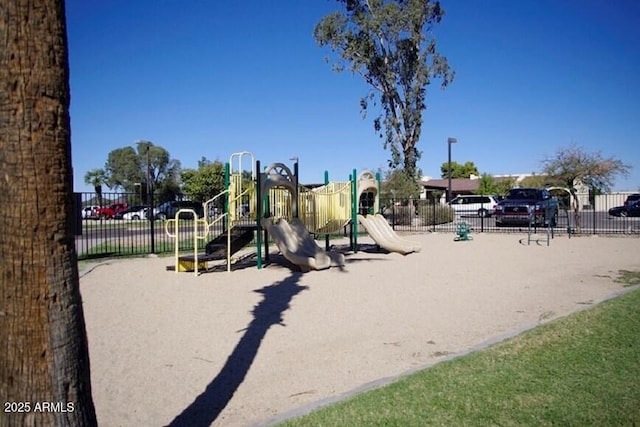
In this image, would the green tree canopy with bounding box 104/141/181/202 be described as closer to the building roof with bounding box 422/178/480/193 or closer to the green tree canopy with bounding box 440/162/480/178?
the building roof with bounding box 422/178/480/193

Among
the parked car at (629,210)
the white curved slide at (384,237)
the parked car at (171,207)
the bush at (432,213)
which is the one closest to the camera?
the white curved slide at (384,237)

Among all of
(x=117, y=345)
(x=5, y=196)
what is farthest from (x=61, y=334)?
(x=117, y=345)

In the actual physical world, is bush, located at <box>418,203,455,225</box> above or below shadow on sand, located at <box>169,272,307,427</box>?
above

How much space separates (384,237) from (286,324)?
913 cm

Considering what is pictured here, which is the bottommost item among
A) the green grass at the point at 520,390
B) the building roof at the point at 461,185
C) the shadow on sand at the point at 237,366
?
the shadow on sand at the point at 237,366

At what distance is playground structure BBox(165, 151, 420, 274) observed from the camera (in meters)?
11.7

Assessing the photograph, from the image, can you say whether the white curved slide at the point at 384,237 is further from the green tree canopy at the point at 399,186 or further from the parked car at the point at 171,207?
the green tree canopy at the point at 399,186

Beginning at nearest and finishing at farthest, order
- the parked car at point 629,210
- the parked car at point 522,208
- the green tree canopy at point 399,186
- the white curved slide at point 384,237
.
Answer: the white curved slide at point 384,237 < the parked car at point 522,208 < the green tree canopy at point 399,186 < the parked car at point 629,210

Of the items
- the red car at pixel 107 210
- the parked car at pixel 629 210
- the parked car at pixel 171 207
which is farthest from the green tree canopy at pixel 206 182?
the parked car at pixel 629 210

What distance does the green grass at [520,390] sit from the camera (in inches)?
141

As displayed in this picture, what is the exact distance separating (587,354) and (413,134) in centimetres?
2856

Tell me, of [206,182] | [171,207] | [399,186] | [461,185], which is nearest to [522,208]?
[399,186]

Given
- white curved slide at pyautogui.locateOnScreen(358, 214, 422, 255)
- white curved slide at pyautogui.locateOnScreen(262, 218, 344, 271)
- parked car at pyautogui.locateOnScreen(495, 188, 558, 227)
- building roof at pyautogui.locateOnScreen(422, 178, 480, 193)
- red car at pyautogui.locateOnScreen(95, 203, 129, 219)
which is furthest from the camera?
building roof at pyautogui.locateOnScreen(422, 178, 480, 193)

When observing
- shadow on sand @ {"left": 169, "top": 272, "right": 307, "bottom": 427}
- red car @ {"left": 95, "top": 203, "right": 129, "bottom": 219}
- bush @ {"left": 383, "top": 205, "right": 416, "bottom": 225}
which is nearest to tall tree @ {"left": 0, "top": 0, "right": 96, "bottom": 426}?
shadow on sand @ {"left": 169, "top": 272, "right": 307, "bottom": 427}
